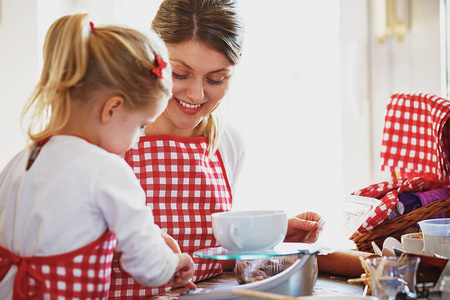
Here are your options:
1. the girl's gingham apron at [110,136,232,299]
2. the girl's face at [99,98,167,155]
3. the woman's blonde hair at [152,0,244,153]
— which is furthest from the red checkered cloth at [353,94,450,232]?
the girl's face at [99,98,167,155]

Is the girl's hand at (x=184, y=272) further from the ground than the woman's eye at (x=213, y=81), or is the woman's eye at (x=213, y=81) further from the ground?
the woman's eye at (x=213, y=81)

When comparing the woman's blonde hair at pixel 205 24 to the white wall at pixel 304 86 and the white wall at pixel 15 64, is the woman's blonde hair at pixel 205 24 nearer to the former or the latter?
the white wall at pixel 304 86

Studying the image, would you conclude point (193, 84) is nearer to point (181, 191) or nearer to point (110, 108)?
point (181, 191)

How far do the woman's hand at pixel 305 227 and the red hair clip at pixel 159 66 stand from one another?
0.46m

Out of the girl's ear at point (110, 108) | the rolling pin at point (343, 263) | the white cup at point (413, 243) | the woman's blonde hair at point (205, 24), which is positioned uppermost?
the woman's blonde hair at point (205, 24)

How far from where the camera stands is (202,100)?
1.14 metres

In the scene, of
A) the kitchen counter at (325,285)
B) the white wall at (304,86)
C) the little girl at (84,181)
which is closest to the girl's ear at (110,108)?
the little girl at (84,181)

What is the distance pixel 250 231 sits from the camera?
0.81m

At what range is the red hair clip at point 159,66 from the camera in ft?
2.63

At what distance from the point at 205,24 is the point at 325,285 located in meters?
0.56

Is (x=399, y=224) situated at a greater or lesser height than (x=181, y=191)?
lesser

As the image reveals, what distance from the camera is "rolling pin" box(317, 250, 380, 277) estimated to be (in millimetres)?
1032

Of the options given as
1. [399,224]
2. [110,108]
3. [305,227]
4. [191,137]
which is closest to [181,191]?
[191,137]

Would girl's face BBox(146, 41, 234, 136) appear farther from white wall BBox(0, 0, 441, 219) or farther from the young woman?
white wall BBox(0, 0, 441, 219)
